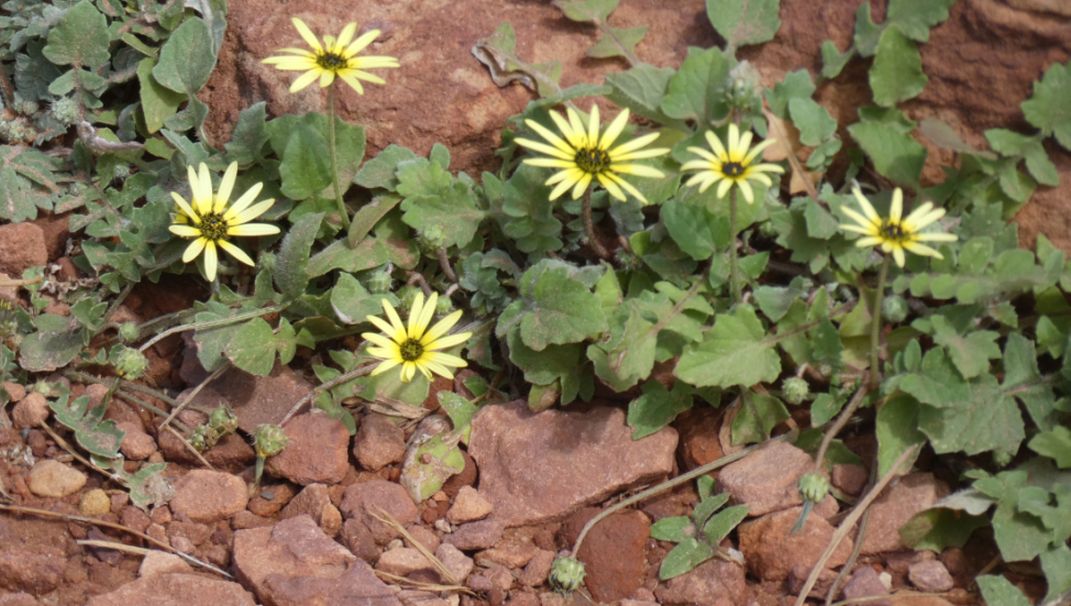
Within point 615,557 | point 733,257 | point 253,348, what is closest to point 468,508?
point 615,557

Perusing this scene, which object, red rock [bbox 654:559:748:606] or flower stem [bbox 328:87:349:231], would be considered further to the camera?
flower stem [bbox 328:87:349:231]

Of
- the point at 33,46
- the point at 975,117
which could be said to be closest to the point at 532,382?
the point at 975,117

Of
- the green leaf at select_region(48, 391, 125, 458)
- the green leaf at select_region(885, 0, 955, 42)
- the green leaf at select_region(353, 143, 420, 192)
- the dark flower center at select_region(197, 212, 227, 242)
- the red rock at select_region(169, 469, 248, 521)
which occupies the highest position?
the green leaf at select_region(885, 0, 955, 42)

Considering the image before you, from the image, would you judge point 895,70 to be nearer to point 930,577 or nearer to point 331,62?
point 930,577

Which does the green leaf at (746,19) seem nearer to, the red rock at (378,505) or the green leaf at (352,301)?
the green leaf at (352,301)

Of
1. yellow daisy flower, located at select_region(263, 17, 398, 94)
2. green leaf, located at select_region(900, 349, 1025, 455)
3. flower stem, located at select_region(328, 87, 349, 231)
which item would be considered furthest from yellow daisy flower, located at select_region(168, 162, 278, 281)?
green leaf, located at select_region(900, 349, 1025, 455)

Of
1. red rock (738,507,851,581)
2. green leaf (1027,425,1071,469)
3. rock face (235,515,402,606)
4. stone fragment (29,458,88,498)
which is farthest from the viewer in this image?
stone fragment (29,458,88,498)

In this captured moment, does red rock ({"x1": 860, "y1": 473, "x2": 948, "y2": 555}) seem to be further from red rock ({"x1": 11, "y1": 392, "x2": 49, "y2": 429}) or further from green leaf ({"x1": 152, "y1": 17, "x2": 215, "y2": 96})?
green leaf ({"x1": 152, "y1": 17, "x2": 215, "y2": 96})
